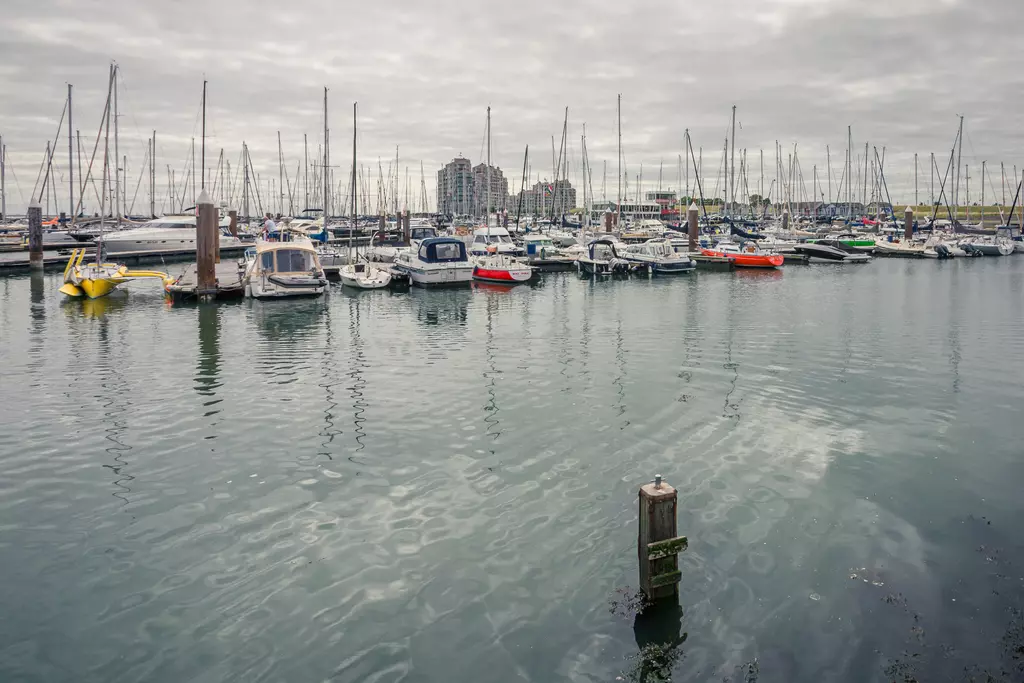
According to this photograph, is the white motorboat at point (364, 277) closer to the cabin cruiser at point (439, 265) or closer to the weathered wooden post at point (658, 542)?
the cabin cruiser at point (439, 265)

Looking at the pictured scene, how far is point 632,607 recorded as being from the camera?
374 inches

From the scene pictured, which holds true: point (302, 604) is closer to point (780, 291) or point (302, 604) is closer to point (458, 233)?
point (780, 291)

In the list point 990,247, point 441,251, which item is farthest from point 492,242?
point 990,247

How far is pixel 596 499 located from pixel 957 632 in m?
5.55

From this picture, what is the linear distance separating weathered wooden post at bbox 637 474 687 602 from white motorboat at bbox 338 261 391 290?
3935 cm

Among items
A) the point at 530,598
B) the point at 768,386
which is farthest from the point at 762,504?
the point at 768,386

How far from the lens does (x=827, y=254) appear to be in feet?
251

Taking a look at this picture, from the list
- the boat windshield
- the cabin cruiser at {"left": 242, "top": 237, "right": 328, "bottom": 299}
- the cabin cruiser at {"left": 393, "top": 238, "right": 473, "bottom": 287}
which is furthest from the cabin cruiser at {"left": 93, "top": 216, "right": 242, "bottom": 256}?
the cabin cruiser at {"left": 393, "top": 238, "right": 473, "bottom": 287}

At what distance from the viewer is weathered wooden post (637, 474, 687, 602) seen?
9.31 metres

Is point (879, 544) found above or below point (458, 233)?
below

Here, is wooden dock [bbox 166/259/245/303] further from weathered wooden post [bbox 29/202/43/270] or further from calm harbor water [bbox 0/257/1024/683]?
weathered wooden post [bbox 29/202/43/270]

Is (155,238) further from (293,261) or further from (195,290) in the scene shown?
(293,261)

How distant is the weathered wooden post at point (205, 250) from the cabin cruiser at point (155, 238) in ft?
89.3

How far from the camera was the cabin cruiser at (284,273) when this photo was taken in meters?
39.8
